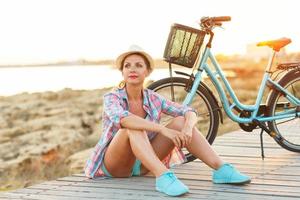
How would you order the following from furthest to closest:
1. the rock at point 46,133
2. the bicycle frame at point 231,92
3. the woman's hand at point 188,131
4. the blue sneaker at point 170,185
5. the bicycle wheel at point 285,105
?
the rock at point 46,133 < the bicycle wheel at point 285,105 < the bicycle frame at point 231,92 < the woman's hand at point 188,131 < the blue sneaker at point 170,185

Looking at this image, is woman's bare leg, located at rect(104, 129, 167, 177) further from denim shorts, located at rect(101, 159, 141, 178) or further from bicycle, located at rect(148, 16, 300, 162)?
bicycle, located at rect(148, 16, 300, 162)

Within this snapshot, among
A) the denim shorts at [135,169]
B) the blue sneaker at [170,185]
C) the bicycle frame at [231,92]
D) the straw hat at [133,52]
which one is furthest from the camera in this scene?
the bicycle frame at [231,92]

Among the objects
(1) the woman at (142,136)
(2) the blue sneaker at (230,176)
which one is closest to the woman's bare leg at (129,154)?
(1) the woman at (142,136)

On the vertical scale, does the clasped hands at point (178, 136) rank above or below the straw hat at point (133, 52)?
below

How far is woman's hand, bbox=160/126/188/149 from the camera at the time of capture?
3.52m

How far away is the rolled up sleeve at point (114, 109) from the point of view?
3.60m

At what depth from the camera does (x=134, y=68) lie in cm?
369

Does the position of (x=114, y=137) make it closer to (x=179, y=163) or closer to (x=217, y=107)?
(x=179, y=163)

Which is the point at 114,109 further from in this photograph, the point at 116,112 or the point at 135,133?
the point at 135,133

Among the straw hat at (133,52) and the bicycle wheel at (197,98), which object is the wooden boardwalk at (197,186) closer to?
the bicycle wheel at (197,98)

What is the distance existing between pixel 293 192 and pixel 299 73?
144 centimetres

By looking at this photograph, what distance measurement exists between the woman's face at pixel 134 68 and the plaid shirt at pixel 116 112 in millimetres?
125

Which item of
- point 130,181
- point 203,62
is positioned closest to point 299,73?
point 203,62

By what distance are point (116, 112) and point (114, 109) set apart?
0.13 ft
